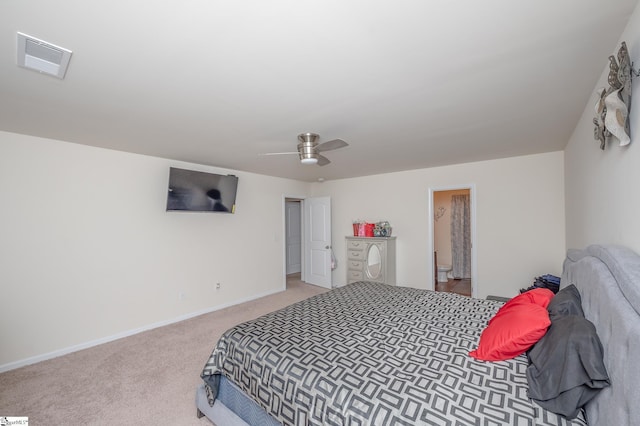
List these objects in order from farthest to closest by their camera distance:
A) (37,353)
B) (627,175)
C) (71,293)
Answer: (71,293) → (37,353) → (627,175)

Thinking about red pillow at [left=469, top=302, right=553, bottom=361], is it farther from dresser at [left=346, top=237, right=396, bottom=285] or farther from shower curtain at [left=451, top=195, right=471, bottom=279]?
shower curtain at [left=451, top=195, right=471, bottom=279]

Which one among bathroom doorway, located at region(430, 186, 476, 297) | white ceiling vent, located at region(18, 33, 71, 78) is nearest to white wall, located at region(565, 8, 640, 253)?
white ceiling vent, located at region(18, 33, 71, 78)

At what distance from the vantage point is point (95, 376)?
99.1 inches

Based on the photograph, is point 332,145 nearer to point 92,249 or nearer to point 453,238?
point 92,249

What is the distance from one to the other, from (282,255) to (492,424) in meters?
4.62

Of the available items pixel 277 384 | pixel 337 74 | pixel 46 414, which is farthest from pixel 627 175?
pixel 46 414

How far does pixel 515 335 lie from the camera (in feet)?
4.86

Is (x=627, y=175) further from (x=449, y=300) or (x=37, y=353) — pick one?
(x=37, y=353)

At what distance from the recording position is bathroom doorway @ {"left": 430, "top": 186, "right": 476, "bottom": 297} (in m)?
5.95

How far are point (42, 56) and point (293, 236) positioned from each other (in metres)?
6.13

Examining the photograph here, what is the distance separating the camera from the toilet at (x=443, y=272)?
19.1ft

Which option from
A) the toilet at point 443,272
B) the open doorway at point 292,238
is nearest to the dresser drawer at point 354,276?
the toilet at point 443,272

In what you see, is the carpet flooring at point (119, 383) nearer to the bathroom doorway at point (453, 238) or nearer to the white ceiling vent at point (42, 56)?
the white ceiling vent at point (42, 56)

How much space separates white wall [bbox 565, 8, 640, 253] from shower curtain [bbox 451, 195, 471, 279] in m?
3.14
